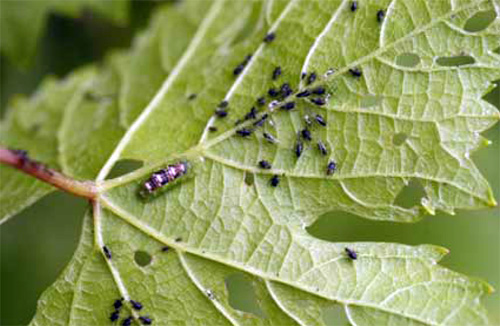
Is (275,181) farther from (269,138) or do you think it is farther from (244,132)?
(244,132)

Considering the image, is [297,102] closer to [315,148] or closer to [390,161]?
[315,148]

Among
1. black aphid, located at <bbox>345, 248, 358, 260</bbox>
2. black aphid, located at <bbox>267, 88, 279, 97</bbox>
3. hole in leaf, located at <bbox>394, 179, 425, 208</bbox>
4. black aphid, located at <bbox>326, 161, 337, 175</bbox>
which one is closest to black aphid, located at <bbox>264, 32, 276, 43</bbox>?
black aphid, located at <bbox>267, 88, 279, 97</bbox>

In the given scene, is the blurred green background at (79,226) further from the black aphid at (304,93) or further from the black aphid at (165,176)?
the black aphid at (304,93)

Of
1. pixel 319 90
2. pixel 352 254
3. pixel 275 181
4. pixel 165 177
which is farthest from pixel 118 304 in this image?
pixel 319 90

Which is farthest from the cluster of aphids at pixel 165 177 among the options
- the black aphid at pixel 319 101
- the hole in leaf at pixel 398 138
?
the hole in leaf at pixel 398 138

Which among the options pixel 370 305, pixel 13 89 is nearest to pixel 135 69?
pixel 13 89
